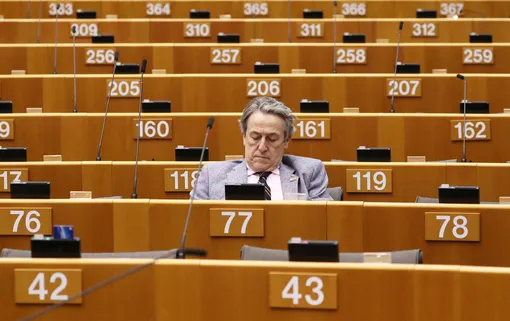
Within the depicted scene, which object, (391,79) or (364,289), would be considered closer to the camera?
(364,289)

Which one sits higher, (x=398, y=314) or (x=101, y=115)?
(x=101, y=115)

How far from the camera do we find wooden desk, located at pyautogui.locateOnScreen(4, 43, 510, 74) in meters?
7.48

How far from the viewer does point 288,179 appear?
403cm

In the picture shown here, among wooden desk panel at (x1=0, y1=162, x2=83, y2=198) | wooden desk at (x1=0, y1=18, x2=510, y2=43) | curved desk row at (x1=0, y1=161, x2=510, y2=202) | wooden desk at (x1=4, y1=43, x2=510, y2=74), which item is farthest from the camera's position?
wooden desk at (x1=0, y1=18, x2=510, y2=43)

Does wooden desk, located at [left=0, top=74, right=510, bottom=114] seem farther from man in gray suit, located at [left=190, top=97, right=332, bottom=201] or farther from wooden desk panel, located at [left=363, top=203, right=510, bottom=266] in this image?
wooden desk panel, located at [left=363, top=203, right=510, bottom=266]

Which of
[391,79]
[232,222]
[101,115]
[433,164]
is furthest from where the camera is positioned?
[391,79]

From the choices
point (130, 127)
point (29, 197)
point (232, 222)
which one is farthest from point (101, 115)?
point (232, 222)

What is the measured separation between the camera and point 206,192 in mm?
3988

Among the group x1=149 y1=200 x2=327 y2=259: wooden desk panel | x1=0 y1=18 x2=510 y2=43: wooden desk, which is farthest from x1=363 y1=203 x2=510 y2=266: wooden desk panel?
x1=0 y1=18 x2=510 y2=43: wooden desk

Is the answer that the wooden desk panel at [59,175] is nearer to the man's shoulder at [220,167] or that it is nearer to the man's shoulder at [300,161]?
the man's shoulder at [220,167]

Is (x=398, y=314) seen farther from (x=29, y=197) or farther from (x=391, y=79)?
(x=391, y=79)

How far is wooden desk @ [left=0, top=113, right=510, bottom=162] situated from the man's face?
1.67 meters

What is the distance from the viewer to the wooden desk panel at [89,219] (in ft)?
11.9

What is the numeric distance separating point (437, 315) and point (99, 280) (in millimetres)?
749
